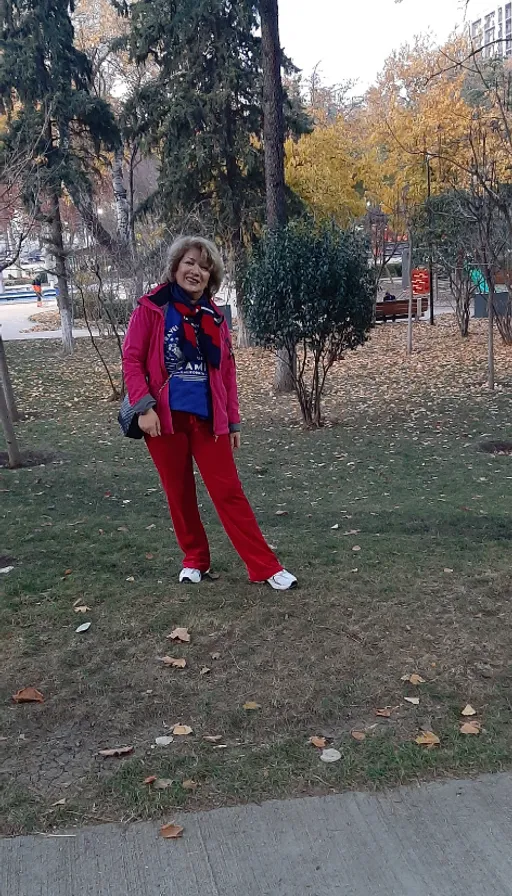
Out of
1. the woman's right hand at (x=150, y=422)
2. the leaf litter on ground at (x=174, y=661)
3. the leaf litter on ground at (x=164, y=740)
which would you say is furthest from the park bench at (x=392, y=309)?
the leaf litter on ground at (x=164, y=740)

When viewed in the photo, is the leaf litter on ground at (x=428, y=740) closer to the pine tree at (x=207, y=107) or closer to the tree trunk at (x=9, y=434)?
the tree trunk at (x=9, y=434)

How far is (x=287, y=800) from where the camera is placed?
233 centimetres

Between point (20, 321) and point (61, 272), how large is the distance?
12.8m

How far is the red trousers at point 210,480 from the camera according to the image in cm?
362

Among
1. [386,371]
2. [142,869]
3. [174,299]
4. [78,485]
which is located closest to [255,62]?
[386,371]

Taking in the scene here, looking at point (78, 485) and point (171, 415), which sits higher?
point (171, 415)

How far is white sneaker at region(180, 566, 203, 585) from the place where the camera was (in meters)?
3.99

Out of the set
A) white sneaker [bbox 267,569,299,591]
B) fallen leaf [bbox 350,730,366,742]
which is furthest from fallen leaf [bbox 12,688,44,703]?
white sneaker [bbox 267,569,299,591]

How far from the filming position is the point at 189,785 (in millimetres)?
2389

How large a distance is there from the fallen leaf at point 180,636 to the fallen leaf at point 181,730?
65cm

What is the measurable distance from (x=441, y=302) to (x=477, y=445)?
21.1m

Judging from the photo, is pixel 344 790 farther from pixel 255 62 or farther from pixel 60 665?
pixel 255 62

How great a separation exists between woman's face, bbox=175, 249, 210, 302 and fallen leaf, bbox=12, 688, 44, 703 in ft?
5.80

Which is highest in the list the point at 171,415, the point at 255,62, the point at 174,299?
the point at 255,62
